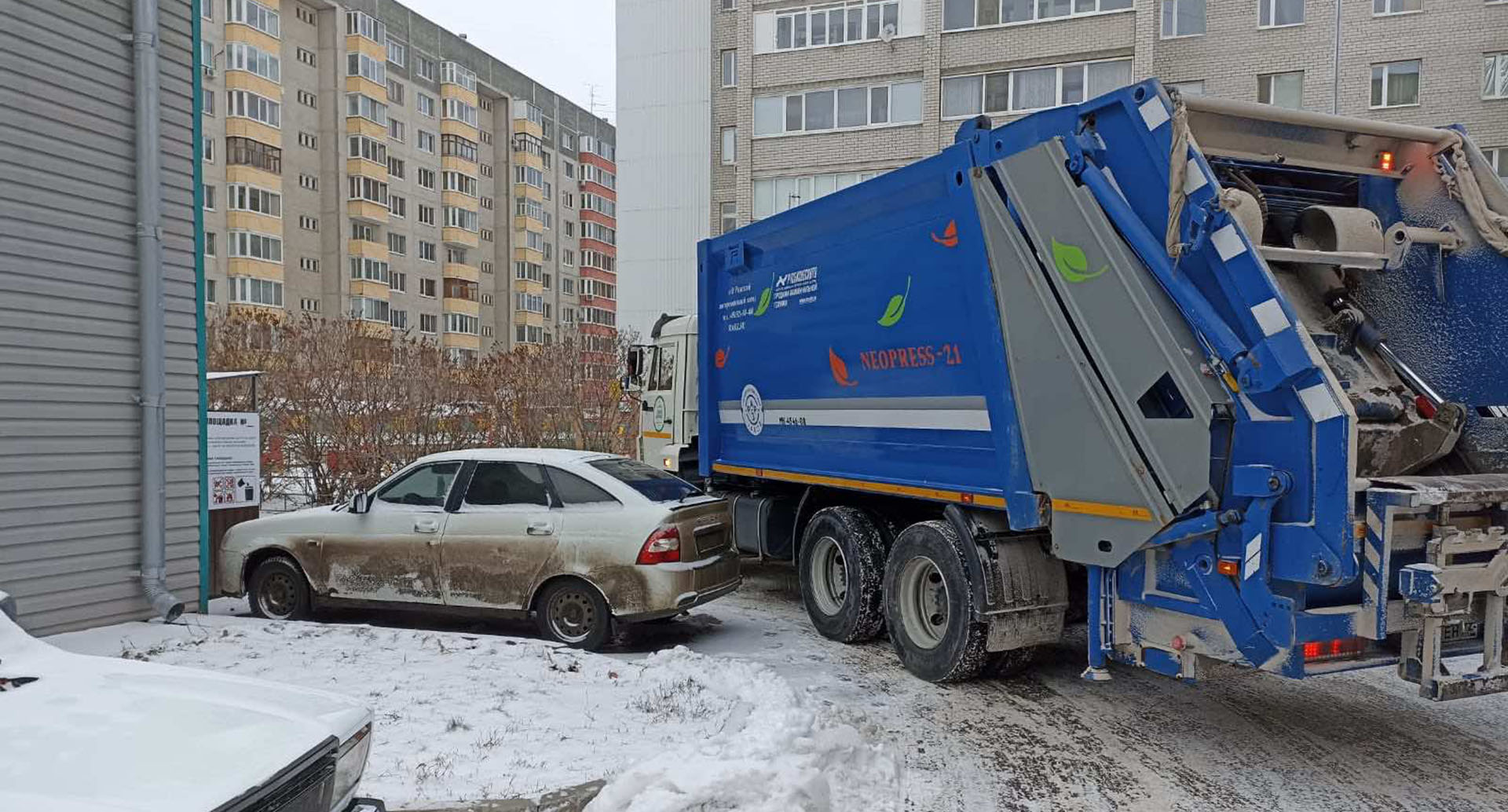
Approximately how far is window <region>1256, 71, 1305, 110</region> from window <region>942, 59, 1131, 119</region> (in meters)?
3.65

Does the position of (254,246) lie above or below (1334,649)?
above

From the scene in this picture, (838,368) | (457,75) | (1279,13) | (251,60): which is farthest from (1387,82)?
(457,75)

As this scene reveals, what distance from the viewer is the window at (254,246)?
146ft

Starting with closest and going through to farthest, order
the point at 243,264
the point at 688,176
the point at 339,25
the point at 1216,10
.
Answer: the point at 1216,10 < the point at 688,176 < the point at 243,264 < the point at 339,25

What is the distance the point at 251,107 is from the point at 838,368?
4573 cm

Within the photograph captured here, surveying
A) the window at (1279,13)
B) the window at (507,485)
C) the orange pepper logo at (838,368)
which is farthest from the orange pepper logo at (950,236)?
the window at (1279,13)

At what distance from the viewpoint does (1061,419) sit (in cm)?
575

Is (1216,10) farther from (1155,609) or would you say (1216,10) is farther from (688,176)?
(1155,609)

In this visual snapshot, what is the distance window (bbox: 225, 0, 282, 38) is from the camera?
43.8 metres

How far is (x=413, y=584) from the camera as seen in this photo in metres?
8.20

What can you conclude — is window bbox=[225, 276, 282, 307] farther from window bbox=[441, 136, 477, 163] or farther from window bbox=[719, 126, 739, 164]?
window bbox=[719, 126, 739, 164]

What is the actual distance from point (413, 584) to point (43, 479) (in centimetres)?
272

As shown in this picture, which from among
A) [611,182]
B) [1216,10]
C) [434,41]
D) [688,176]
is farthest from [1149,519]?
[611,182]

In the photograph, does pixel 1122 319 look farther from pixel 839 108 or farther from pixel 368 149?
pixel 368 149
